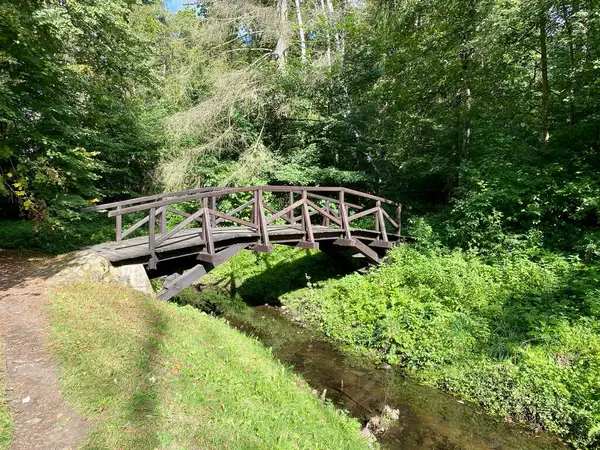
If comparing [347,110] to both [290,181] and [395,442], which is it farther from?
[395,442]

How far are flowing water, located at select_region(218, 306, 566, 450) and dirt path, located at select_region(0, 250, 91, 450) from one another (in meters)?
3.66

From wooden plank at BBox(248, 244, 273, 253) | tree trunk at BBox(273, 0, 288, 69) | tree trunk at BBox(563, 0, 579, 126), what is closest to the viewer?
wooden plank at BBox(248, 244, 273, 253)

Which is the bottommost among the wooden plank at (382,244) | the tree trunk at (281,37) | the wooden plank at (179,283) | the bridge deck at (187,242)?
the wooden plank at (382,244)

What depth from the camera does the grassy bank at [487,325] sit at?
5.11m

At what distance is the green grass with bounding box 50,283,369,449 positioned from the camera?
10.8 ft

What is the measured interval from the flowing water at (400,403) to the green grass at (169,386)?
0.80m

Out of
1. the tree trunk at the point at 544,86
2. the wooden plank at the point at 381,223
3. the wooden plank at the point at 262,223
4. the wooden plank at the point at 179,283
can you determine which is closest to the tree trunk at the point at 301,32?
the wooden plank at the point at 381,223

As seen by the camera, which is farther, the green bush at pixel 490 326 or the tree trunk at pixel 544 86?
the tree trunk at pixel 544 86

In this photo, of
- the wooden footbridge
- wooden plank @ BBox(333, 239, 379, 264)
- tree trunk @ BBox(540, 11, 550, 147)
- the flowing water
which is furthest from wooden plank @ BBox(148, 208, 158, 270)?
tree trunk @ BBox(540, 11, 550, 147)

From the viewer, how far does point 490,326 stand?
6.55 metres

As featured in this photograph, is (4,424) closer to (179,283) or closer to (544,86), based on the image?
(179,283)

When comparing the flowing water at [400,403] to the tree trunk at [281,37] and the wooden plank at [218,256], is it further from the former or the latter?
the tree trunk at [281,37]

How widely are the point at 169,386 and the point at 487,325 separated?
555 centimetres

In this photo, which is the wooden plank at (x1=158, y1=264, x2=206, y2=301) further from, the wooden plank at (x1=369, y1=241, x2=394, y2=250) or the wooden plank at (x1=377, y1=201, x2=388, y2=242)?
the wooden plank at (x1=377, y1=201, x2=388, y2=242)
